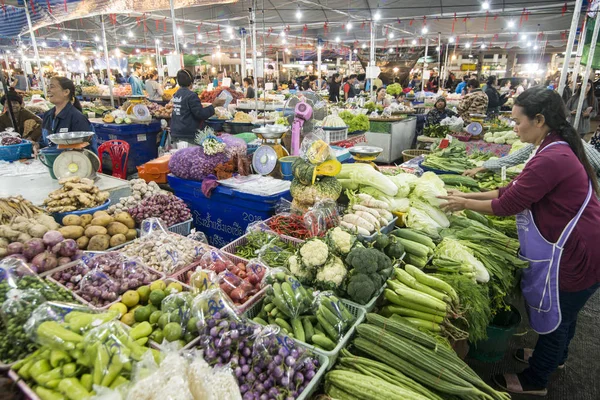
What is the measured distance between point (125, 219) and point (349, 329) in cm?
220

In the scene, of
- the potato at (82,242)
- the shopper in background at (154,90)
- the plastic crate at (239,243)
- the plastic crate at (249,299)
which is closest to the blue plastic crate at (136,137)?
the shopper in background at (154,90)

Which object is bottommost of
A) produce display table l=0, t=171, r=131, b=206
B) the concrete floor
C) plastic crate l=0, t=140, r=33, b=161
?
the concrete floor

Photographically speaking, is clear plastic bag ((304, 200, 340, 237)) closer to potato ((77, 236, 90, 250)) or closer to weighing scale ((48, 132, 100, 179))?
potato ((77, 236, 90, 250))

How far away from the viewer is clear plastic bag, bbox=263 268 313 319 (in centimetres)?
185

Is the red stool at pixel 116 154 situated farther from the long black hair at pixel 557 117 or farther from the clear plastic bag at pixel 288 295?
the long black hair at pixel 557 117

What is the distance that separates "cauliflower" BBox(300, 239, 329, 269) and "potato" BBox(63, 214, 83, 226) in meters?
1.92

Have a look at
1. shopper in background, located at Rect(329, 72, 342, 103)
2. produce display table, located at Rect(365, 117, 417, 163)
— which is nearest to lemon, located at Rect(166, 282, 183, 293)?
produce display table, located at Rect(365, 117, 417, 163)

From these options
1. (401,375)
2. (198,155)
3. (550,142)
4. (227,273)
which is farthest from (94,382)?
(550,142)

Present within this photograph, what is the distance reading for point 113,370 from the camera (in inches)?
51.4

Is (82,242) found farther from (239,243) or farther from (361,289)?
(361,289)

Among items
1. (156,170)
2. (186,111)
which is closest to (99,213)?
(156,170)

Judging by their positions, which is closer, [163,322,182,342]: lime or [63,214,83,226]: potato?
[163,322,182,342]: lime

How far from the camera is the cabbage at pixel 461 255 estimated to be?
2.46 m

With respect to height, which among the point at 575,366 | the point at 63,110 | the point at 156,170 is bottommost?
the point at 575,366
